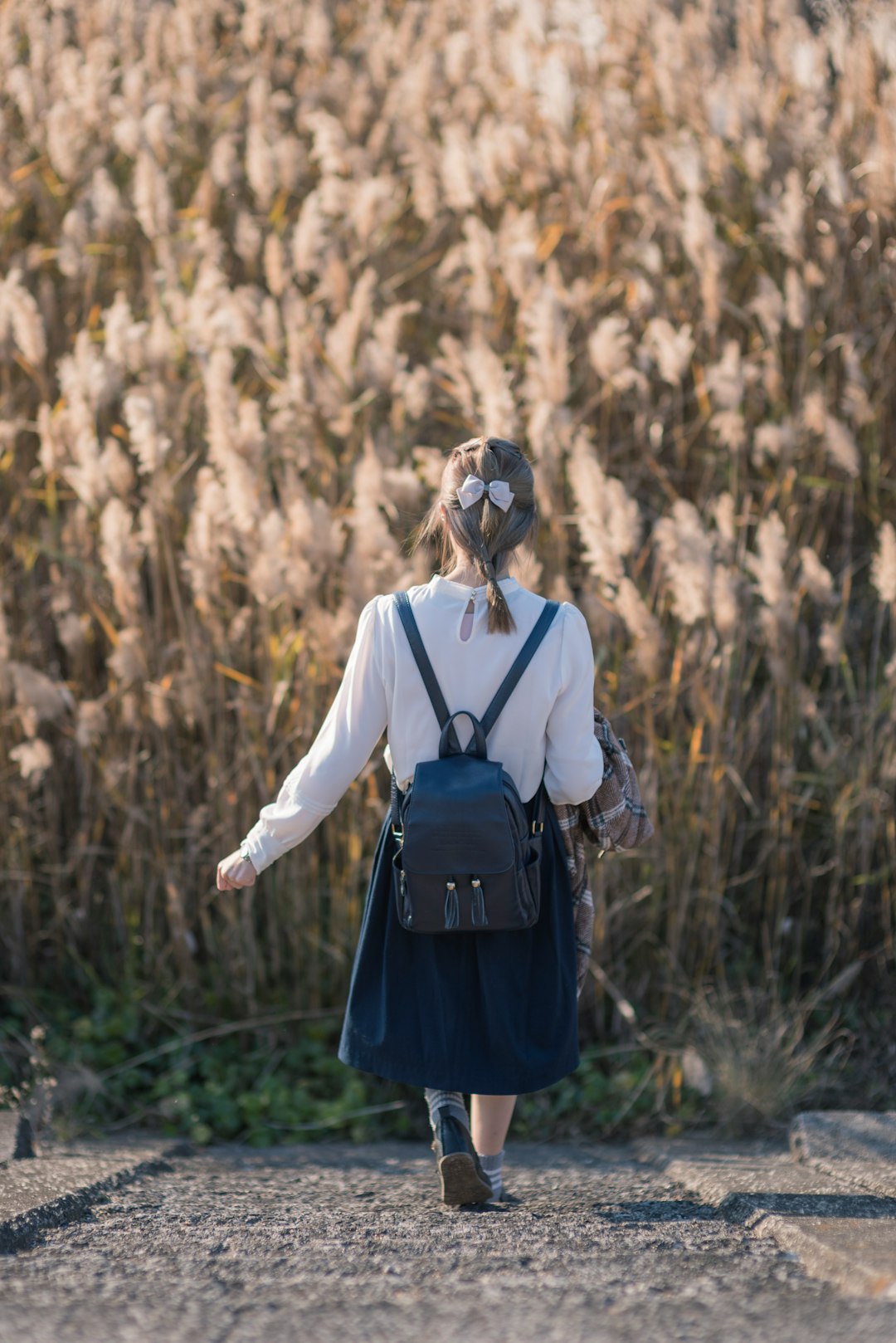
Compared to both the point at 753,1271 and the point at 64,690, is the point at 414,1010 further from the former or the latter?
the point at 64,690

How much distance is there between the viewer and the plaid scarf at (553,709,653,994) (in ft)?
8.44

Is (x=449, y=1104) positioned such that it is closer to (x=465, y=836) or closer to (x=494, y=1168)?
(x=494, y=1168)

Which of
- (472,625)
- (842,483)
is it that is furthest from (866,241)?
(472,625)

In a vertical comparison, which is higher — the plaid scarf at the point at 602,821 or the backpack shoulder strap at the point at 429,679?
the backpack shoulder strap at the point at 429,679

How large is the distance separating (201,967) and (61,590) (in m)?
1.20

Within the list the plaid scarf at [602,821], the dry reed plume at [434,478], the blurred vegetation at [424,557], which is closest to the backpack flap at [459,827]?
the plaid scarf at [602,821]

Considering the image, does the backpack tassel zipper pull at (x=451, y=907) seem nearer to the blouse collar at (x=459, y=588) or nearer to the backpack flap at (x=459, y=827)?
the backpack flap at (x=459, y=827)

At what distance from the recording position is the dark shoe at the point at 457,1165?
2432 mm

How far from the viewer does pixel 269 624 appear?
3770mm

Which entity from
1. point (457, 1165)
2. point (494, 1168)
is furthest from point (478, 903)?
point (494, 1168)

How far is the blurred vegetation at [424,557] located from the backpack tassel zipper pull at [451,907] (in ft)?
4.14

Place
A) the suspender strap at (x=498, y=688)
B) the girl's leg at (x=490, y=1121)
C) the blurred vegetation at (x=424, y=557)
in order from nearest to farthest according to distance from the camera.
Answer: the suspender strap at (x=498, y=688) < the girl's leg at (x=490, y=1121) < the blurred vegetation at (x=424, y=557)

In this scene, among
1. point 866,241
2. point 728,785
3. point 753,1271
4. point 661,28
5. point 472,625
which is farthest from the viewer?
point 661,28

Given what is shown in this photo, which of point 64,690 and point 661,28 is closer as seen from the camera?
point 64,690
